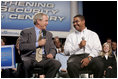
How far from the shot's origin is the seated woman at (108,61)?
3.66 metres

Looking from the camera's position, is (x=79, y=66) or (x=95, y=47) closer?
(x=79, y=66)

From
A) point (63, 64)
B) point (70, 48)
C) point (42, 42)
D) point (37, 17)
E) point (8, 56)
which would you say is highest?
point (37, 17)

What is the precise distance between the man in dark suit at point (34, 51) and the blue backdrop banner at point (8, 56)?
0.18 m

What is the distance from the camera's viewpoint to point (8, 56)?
3539mm

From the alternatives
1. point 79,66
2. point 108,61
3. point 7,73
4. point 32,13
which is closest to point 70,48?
point 79,66

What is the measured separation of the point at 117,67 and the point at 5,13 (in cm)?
218

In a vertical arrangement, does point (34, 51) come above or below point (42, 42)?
below

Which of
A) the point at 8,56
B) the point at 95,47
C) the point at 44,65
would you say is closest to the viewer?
the point at 44,65

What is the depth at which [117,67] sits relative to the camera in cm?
379

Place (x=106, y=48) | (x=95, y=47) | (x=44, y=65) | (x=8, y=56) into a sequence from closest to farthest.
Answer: (x=44, y=65), (x=8, y=56), (x=95, y=47), (x=106, y=48)

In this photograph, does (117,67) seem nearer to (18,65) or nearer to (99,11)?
(99,11)

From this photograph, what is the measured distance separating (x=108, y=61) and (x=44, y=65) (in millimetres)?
1122

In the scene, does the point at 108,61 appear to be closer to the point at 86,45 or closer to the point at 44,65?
the point at 86,45

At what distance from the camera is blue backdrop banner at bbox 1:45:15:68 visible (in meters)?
3.51
